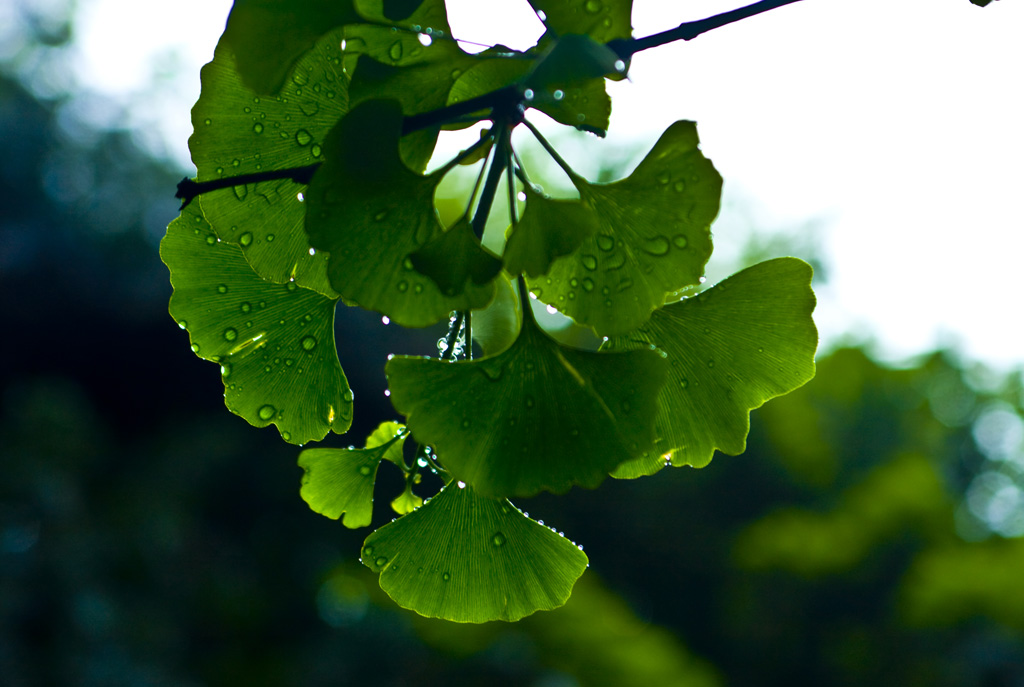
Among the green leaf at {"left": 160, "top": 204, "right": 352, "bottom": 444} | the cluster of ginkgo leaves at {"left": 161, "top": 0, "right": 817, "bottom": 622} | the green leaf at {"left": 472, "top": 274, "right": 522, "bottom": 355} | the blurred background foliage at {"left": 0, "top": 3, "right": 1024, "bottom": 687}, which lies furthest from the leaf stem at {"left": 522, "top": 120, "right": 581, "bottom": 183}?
the blurred background foliage at {"left": 0, "top": 3, "right": 1024, "bottom": 687}

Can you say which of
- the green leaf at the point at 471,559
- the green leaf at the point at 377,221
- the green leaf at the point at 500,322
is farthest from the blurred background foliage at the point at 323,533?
the green leaf at the point at 377,221

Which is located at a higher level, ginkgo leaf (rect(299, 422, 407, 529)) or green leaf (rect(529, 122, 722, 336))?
green leaf (rect(529, 122, 722, 336))

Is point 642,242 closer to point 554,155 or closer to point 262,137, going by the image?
point 554,155

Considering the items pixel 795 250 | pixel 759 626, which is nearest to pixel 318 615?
pixel 759 626

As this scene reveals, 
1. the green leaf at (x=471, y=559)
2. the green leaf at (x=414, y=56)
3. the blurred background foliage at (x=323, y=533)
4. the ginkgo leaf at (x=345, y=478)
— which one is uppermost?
the green leaf at (x=414, y=56)

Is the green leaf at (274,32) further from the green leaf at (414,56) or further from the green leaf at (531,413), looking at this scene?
the green leaf at (531,413)

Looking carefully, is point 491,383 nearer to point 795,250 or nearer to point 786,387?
point 786,387

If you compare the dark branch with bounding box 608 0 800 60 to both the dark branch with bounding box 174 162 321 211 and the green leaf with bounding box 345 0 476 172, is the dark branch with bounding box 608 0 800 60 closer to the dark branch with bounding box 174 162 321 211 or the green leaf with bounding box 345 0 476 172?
the green leaf with bounding box 345 0 476 172
